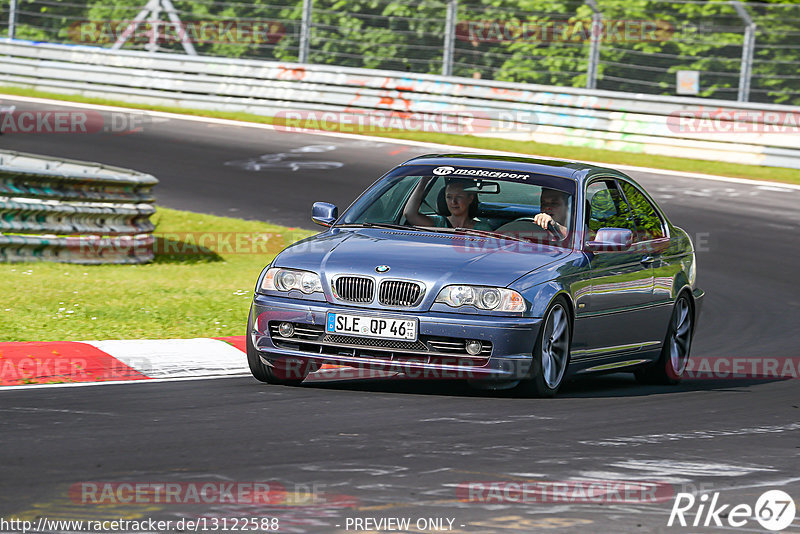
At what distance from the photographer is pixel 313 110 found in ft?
84.7

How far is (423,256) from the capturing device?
836 centimetres

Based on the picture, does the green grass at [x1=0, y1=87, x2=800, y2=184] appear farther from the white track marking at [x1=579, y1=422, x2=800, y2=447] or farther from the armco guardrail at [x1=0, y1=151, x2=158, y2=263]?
the white track marking at [x1=579, y1=422, x2=800, y2=447]

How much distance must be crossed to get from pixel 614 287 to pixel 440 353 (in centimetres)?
165

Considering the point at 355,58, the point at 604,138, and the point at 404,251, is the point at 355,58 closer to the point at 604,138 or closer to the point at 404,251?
the point at 604,138

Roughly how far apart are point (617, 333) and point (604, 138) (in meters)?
14.7

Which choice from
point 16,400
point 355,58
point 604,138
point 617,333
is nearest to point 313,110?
point 355,58

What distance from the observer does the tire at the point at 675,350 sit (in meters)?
10.1

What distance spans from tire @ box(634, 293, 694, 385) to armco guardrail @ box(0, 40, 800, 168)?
41.4 feet

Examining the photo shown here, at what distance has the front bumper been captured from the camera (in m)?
8.04

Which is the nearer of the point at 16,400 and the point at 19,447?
the point at 19,447
